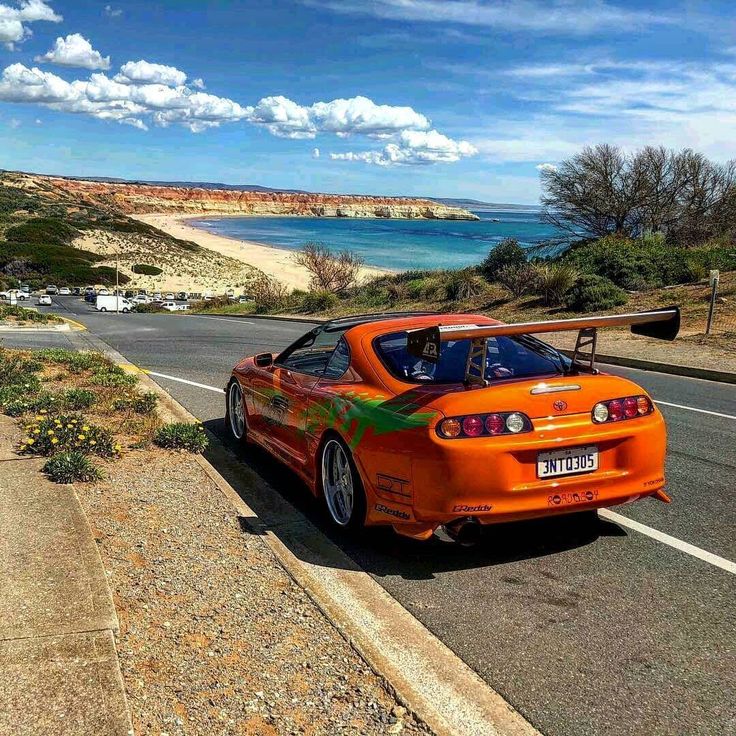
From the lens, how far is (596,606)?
4094 millimetres

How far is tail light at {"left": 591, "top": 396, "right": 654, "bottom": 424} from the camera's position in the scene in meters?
4.58

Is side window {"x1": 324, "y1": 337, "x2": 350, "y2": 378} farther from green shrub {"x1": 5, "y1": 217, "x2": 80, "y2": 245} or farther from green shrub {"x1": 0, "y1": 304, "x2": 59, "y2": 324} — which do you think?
green shrub {"x1": 5, "y1": 217, "x2": 80, "y2": 245}

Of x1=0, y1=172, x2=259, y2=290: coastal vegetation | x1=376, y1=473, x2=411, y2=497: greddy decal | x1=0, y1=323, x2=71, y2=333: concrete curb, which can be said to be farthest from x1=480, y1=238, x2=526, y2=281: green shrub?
x1=0, y1=172, x2=259, y2=290: coastal vegetation

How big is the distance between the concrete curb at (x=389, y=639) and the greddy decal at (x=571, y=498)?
1067 millimetres

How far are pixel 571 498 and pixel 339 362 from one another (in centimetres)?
189

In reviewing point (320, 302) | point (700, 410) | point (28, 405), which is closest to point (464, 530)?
point (28, 405)

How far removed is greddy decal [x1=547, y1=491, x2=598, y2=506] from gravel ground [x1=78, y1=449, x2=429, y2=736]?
1.50 meters

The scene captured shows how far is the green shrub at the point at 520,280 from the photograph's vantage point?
83.9 feet

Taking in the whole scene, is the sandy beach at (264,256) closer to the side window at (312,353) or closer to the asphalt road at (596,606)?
the side window at (312,353)

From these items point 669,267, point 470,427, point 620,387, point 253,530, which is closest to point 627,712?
point 470,427

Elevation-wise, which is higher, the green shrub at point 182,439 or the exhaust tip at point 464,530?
the exhaust tip at point 464,530

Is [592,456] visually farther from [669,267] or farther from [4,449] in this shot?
[669,267]

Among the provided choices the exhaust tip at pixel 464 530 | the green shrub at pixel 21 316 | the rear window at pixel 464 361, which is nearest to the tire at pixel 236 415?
the rear window at pixel 464 361

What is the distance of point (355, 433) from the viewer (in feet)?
16.0
